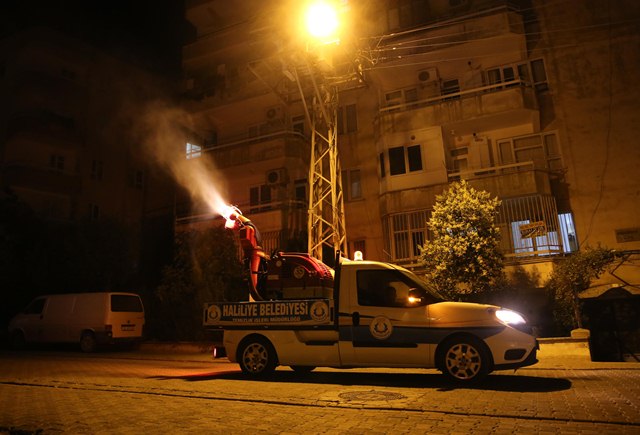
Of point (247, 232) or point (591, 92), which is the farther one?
point (591, 92)

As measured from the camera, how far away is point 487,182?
53.6ft

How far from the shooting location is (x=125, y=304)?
1580 cm

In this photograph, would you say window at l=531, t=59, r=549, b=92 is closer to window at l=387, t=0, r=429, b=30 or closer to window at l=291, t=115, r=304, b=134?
window at l=387, t=0, r=429, b=30

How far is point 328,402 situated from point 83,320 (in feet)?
42.4

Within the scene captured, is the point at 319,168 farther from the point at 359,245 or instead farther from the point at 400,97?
the point at 400,97

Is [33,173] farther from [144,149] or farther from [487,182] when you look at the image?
[487,182]

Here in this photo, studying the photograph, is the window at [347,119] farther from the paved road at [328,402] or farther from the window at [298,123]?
the paved road at [328,402]

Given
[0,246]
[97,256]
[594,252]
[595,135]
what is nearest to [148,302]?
[97,256]

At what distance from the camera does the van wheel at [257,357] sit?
8258 mm

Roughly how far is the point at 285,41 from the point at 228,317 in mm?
9944

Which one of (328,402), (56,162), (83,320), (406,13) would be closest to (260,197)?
(83,320)

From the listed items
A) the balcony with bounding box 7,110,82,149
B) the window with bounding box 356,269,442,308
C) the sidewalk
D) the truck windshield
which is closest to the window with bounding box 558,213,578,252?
the sidewalk

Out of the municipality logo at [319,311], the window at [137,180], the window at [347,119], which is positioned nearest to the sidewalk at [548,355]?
the municipality logo at [319,311]

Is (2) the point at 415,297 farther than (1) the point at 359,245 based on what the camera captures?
No
